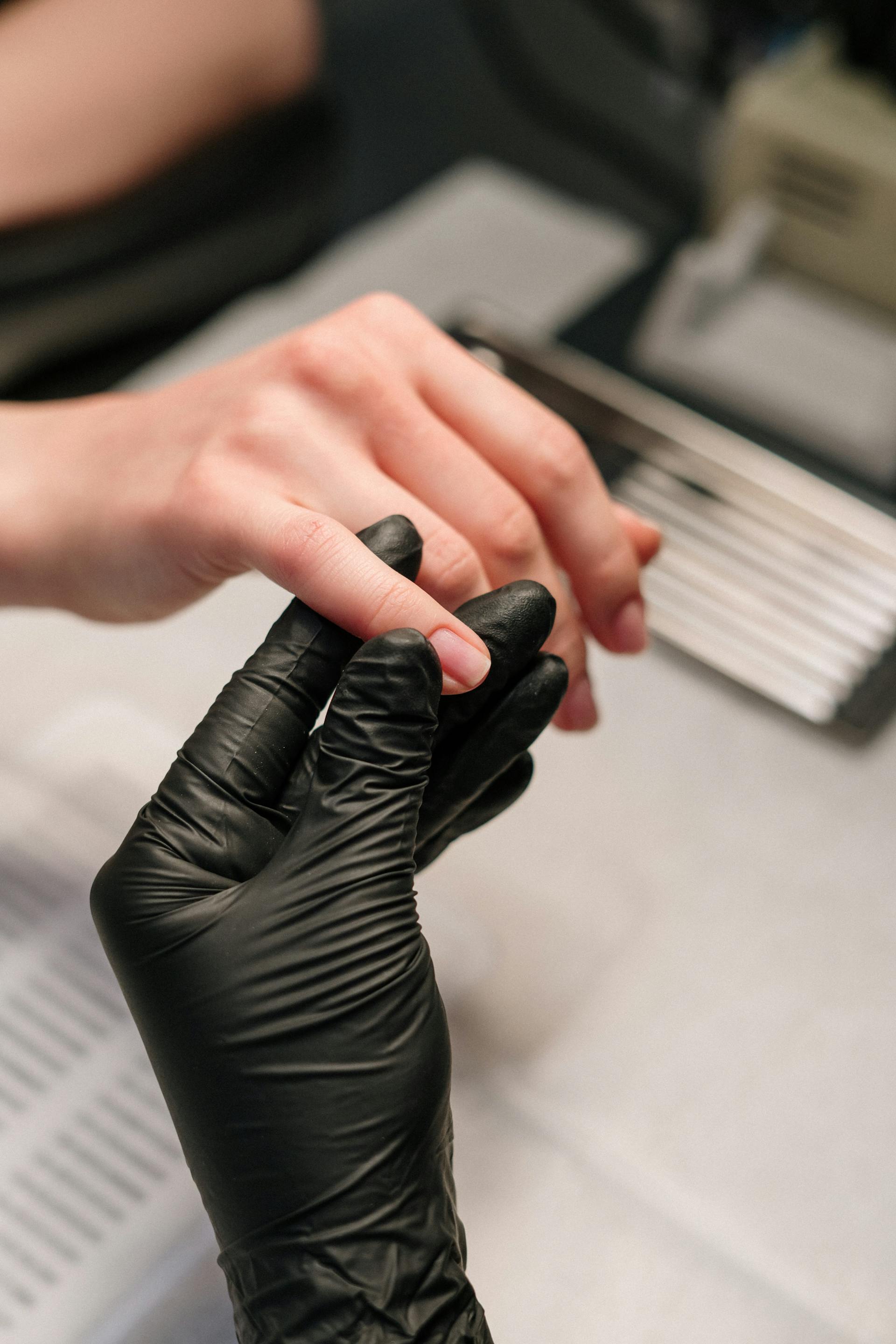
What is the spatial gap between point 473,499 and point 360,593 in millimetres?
178

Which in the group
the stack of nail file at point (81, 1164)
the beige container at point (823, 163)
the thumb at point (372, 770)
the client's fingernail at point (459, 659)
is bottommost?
the stack of nail file at point (81, 1164)

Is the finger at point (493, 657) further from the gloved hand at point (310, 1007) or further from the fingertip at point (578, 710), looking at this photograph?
the fingertip at point (578, 710)

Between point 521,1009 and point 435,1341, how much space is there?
260mm

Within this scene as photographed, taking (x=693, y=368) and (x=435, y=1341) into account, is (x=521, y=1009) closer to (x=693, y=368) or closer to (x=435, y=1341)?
(x=435, y=1341)

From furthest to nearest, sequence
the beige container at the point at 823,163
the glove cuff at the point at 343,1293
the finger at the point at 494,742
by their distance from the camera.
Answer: the beige container at the point at 823,163, the finger at the point at 494,742, the glove cuff at the point at 343,1293

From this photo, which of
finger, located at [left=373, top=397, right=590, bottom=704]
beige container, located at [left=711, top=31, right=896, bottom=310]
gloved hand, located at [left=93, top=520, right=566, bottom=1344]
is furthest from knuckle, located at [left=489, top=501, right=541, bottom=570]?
beige container, located at [left=711, top=31, right=896, bottom=310]

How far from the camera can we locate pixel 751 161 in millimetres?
1304

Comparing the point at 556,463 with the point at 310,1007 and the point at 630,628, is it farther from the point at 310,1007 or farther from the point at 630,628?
the point at 310,1007

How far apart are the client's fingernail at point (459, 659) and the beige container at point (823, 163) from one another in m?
0.96

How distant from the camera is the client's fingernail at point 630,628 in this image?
32.2 inches

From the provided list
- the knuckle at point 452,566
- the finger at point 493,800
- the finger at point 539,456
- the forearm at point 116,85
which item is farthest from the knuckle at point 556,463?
the forearm at point 116,85

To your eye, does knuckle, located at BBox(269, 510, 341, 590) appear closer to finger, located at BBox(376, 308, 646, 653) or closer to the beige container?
finger, located at BBox(376, 308, 646, 653)

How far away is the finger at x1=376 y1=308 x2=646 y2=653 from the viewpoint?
771mm

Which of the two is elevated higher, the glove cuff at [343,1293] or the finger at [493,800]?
the finger at [493,800]
